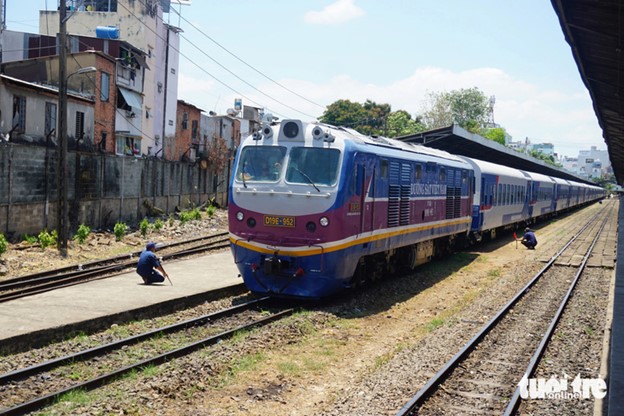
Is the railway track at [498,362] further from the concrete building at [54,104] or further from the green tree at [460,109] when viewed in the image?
the green tree at [460,109]

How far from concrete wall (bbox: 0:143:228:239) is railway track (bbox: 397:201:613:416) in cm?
1512

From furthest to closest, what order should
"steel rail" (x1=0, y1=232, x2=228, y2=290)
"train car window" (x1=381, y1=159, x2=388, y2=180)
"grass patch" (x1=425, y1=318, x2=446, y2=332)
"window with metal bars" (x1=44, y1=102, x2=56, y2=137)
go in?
"window with metal bars" (x1=44, y1=102, x2=56, y2=137)
"steel rail" (x1=0, y1=232, x2=228, y2=290)
"train car window" (x1=381, y1=159, x2=388, y2=180)
"grass patch" (x1=425, y1=318, x2=446, y2=332)

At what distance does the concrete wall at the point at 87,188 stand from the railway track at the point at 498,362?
15123 millimetres

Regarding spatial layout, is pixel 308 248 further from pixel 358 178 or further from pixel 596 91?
pixel 596 91

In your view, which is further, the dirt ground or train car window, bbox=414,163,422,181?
the dirt ground

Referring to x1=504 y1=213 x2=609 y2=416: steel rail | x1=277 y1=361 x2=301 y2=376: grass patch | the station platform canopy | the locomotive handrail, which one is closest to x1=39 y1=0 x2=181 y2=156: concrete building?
the station platform canopy

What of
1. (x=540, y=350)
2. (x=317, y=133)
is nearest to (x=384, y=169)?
(x=317, y=133)

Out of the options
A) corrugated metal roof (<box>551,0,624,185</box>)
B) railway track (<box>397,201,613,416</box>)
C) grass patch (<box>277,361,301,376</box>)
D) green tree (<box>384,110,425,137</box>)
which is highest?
green tree (<box>384,110,425,137</box>)

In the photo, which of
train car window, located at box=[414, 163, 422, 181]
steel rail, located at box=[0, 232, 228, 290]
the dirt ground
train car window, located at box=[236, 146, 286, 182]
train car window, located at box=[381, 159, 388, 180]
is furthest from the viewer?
the dirt ground

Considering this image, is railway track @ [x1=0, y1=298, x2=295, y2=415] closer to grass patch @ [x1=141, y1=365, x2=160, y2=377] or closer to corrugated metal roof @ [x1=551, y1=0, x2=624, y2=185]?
grass patch @ [x1=141, y1=365, x2=160, y2=377]

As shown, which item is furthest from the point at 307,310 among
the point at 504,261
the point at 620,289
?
the point at 504,261

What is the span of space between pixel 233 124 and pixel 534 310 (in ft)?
126

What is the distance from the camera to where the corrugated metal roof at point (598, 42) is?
9.76 metres

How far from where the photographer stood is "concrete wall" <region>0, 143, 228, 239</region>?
19938 mm
